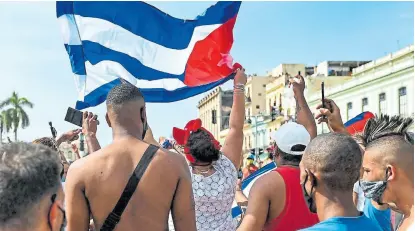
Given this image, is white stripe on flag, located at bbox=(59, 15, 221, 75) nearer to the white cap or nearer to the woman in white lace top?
the woman in white lace top

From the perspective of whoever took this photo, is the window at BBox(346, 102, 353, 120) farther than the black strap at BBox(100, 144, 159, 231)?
Yes

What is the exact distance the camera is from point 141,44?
20.9 ft

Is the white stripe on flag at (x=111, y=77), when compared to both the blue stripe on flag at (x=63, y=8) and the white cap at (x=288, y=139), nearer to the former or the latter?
the blue stripe on flag at (x=63, y=8)

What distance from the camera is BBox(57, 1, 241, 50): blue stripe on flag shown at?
624 centimetres

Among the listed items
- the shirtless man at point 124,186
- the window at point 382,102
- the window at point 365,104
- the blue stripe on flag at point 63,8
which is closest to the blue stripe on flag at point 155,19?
the blue stripe on flag at point 63,8

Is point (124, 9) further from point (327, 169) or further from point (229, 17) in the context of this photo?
point (327, 169)

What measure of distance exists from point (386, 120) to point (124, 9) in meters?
3.65

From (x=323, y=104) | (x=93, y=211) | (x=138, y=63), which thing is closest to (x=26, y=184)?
(x=93, y=211)

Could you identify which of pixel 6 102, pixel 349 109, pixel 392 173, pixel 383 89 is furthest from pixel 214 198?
pixel 6 102

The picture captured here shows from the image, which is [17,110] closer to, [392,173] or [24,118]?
[24,118]

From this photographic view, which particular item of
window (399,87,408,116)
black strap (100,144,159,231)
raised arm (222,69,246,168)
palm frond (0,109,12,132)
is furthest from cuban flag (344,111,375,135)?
palm frond (0,109,12,132)

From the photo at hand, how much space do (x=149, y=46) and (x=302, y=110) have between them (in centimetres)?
250

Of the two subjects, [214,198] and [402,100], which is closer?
[214,198]

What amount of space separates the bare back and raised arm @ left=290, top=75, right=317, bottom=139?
4.06ft
